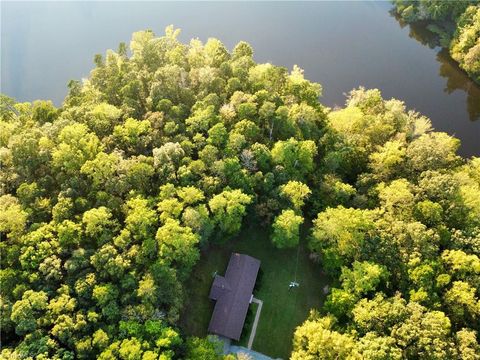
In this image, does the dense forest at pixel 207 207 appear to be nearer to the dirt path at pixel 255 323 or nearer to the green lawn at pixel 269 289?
the green lawn at pixel 269 289

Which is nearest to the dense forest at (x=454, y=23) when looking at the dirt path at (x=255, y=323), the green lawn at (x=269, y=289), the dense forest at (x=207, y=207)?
the dense forest at (x=207, y=207)

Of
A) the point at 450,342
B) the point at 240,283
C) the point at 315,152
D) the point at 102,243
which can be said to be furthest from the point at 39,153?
the point at 450,342

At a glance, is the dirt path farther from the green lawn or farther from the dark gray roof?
the dark gray roof

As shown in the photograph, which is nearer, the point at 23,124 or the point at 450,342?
the point at 450,342

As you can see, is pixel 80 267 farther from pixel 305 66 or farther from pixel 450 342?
pixel 305 66

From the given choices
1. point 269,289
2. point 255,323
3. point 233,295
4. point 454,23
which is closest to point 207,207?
point 233,295
